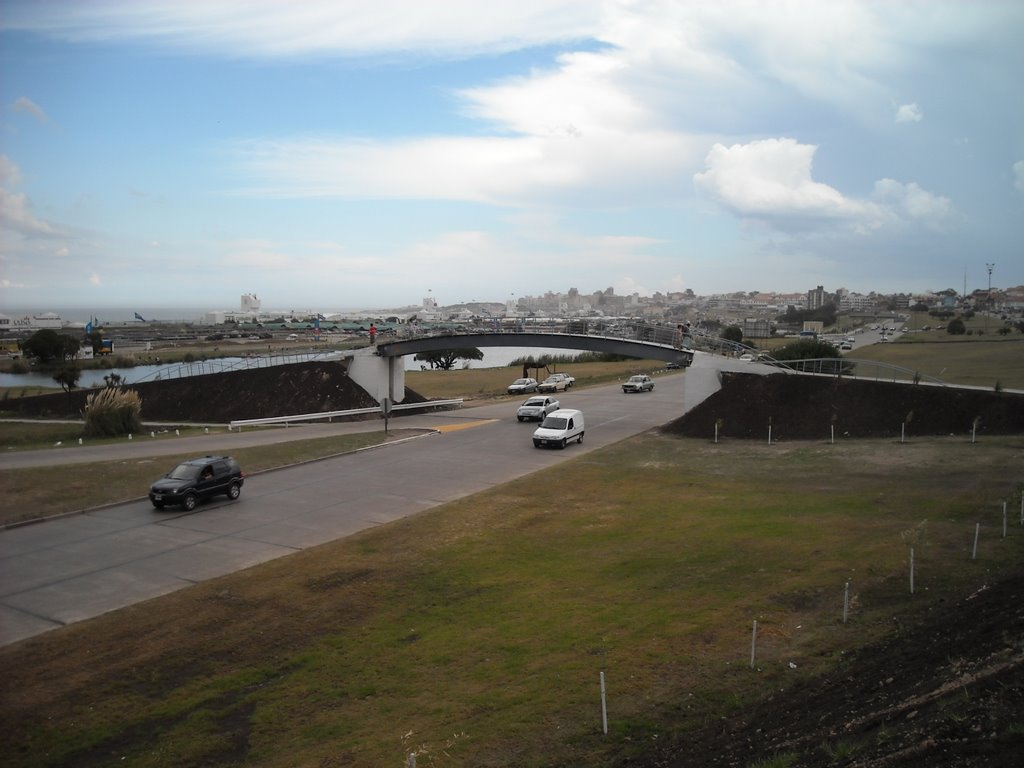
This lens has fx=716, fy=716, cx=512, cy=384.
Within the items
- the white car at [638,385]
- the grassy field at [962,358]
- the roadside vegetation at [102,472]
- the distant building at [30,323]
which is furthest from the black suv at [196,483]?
the distant building at [30,323]

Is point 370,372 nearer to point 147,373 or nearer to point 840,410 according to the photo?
point 147,373

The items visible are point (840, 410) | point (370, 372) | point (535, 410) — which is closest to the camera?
point (840, 410)

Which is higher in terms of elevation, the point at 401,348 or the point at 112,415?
the point at 401,348

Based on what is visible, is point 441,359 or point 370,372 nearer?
point 370,372

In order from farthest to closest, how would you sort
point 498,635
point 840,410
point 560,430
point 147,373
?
point 147,373
point 560,430
point 840,410
point 498,635

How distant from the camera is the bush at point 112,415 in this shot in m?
36.7

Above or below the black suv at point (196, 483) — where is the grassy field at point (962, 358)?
above

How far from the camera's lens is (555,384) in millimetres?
58312

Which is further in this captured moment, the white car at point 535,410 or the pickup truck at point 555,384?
the pickup truck at point 555,384

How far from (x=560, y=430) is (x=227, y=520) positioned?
53.0 feet

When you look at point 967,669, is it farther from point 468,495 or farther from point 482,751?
point 468,495

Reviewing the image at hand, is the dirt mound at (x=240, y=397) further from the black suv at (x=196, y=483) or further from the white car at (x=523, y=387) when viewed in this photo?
the black suv at (x=196, y=483)

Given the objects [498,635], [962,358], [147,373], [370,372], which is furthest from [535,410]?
[962,358]

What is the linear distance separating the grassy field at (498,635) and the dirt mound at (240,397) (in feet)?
92.8
